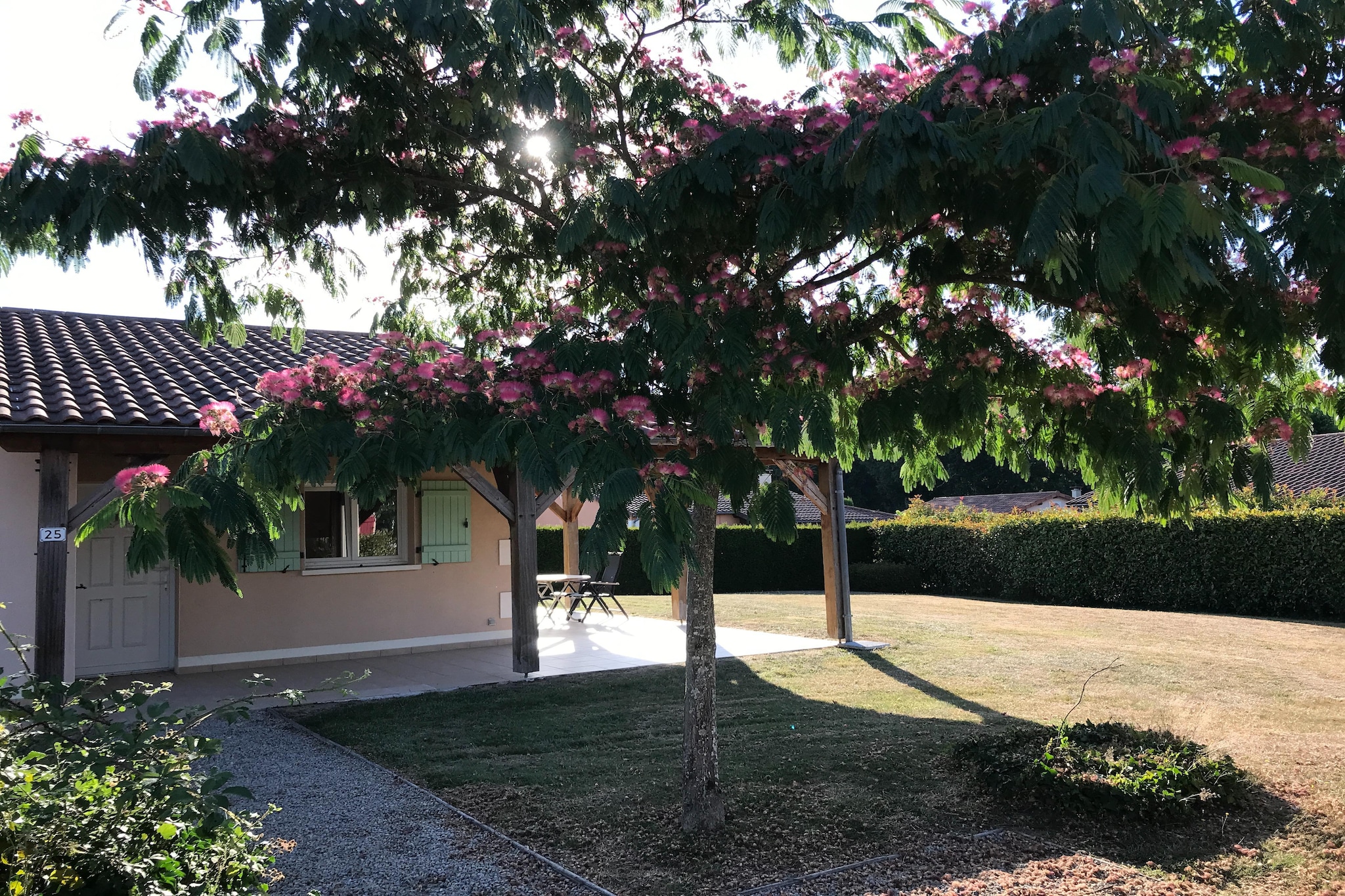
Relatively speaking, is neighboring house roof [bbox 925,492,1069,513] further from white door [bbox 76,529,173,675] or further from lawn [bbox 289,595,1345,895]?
white door [bbox 76,529,173,675]

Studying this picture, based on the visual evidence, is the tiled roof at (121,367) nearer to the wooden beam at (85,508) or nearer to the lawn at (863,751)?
the wooden beam at (85,508)

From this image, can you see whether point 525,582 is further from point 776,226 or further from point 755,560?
point 755,560

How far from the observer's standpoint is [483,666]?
425 inches

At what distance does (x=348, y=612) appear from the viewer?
11594 millimetres

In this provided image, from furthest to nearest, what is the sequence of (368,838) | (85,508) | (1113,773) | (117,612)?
(117,612) < (85,508) < (1113,773) < (368,838)

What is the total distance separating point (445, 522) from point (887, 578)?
581 inches

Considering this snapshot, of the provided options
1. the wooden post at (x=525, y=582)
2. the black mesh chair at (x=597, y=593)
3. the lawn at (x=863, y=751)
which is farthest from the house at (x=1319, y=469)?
the wooden post at (x=525, y=582)

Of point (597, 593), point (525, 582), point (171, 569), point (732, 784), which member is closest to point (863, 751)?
point (732, 784)

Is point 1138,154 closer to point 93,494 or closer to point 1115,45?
point 1115,45

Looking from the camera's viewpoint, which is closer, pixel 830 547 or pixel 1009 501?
pixel 830 547

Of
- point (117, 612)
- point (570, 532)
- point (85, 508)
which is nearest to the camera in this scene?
point (85, 508)

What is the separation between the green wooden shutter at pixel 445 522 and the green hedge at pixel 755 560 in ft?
38.6

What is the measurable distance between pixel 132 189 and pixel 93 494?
4.24m

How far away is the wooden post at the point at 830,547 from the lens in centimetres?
1276
